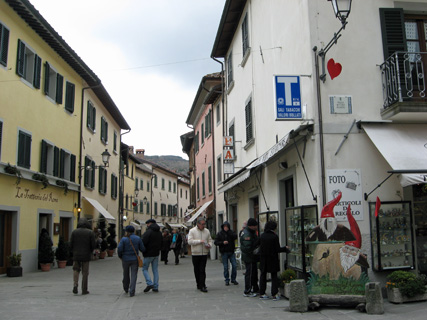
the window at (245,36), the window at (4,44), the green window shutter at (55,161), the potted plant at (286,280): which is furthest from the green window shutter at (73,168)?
the potted plant at (286,280)

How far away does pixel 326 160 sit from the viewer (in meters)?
9.13

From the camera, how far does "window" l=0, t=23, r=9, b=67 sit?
1462cm

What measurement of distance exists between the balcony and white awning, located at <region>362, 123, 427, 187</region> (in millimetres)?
205

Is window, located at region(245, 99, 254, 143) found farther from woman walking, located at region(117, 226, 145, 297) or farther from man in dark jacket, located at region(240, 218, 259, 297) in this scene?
woman walking, located at region(117, 226, 145, 297)

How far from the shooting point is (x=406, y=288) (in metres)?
8.15

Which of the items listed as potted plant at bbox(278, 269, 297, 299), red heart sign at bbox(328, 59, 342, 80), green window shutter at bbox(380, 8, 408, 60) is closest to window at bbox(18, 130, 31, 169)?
potted plant at bbox(278, 269, 297, 299)

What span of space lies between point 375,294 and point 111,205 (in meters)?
25.8

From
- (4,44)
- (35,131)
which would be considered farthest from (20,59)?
(35,131)

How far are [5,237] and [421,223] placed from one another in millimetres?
12759

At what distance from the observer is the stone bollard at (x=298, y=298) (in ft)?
25.8

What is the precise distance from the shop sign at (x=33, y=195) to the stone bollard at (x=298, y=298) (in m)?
11.2

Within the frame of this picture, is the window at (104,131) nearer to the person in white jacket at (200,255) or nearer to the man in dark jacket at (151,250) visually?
the man in dark jacket at (151,250)

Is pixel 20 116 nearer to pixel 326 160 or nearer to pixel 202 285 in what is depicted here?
pixel 202 285

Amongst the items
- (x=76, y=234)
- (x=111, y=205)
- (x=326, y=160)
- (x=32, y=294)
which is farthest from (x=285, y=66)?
(x=111, y=205)
